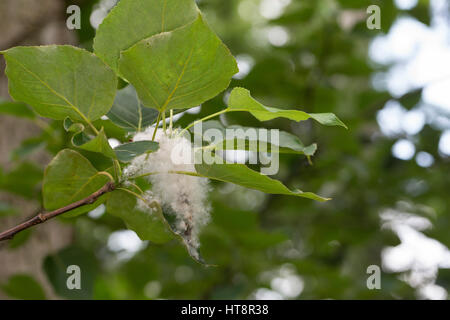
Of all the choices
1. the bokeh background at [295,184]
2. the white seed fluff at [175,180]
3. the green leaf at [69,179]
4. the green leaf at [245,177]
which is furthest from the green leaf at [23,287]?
the green leaf at [245,177]

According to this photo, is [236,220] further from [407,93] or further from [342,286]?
[407,93]

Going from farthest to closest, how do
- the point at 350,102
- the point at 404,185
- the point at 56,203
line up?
the point at 350,102
the point at 404,185
the point at 56,203

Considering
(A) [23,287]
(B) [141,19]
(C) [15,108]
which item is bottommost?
(A) [23,287]

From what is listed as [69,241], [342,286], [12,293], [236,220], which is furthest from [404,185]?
[12,293]

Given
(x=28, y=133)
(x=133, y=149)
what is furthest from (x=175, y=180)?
(x=28, y=133)

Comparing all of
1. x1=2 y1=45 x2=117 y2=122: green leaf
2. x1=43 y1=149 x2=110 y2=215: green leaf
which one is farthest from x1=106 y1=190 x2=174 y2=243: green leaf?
x1=2 y1=45 x2=117 y2=122: green leaf

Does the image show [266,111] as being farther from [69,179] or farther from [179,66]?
[69,179]
